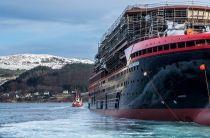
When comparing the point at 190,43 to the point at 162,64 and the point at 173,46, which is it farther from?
the point at 162,64

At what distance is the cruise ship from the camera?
1698 inches

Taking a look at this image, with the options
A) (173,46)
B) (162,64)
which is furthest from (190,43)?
(162,64)

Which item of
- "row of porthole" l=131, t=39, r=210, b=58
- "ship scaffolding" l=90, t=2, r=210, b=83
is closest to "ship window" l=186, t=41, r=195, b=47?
"row of porthole" l=131, t=39, r=210, b=58

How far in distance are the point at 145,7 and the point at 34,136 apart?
24406 mm

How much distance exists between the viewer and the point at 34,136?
120ft

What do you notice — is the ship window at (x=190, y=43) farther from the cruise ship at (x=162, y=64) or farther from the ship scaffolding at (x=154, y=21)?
the ship scaffolding at (x=154, y=21)

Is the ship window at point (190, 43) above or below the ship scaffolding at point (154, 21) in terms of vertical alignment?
below

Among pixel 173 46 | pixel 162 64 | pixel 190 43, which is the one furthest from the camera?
pixel 162 64

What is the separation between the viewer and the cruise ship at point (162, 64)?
43.1 metres

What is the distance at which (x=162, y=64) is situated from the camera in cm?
4597

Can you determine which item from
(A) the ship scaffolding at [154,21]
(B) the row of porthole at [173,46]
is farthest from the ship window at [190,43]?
(A) the ship scaffolding at [154,21]

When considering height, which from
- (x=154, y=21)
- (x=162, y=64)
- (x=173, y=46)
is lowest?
Result: (x=162, y=64)

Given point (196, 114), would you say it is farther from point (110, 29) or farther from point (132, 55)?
point (110, 29)

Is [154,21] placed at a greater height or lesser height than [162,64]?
greater
